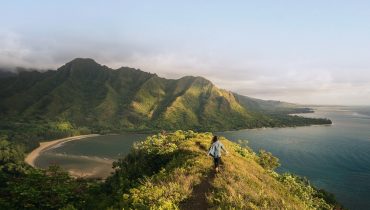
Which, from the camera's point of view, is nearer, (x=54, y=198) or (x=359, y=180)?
(x=54, y=198)

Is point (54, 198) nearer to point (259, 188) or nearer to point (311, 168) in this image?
point (259, 188)

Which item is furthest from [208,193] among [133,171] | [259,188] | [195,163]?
[133,171]

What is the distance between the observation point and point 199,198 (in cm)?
2689

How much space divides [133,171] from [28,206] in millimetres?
29279

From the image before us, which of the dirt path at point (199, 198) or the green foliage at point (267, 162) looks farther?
the green foliage at point (267, 162)

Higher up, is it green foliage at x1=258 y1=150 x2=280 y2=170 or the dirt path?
the dirt path

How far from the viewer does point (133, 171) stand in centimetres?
7019

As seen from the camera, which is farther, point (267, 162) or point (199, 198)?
point (267, 162)

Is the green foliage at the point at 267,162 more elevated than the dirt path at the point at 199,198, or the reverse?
the dirt path at the point at 199,198

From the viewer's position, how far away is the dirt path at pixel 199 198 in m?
25.4

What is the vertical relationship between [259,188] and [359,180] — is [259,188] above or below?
above

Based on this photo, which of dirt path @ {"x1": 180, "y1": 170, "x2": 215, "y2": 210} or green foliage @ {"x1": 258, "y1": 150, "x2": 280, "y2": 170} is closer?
dirt path @ {"x1": 180, "y1": 170, "x2": 215, "y2": 210}

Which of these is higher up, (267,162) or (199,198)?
(199,198)

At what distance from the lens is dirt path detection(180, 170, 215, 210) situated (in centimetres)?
2542
